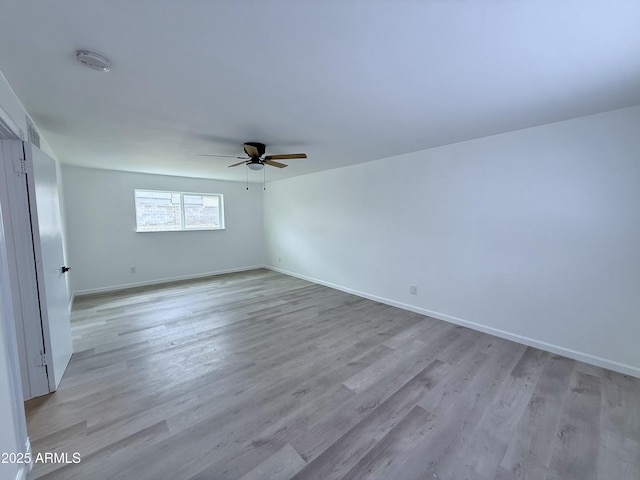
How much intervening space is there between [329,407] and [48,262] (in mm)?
2574

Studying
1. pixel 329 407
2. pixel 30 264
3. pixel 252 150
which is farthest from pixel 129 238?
pixel 329 407

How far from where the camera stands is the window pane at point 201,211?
5.78m

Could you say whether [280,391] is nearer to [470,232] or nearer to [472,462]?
[472,462]

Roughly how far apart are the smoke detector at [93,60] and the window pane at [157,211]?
4227 mm

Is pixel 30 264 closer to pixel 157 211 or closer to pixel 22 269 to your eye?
pixel 22 269

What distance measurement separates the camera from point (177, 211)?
5629 mm

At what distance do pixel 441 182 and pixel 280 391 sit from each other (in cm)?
311

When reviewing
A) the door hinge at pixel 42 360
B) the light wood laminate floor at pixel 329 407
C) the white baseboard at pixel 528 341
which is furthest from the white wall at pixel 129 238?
the white baseboard at pixel 528 341

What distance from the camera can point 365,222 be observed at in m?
4.38

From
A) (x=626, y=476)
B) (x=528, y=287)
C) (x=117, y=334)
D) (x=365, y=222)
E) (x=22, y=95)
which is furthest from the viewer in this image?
(x=365, y=222)

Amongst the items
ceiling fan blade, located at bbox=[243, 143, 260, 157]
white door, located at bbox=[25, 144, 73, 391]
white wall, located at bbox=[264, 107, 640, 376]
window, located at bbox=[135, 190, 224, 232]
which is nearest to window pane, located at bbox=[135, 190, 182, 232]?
window, located at bbox=[135, 190, 224, 232]

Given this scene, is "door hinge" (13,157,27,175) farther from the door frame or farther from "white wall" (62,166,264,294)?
"white wall" (62,166,264,294)

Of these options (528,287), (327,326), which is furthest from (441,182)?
(327,326)

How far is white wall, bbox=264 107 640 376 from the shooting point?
2.33 m
